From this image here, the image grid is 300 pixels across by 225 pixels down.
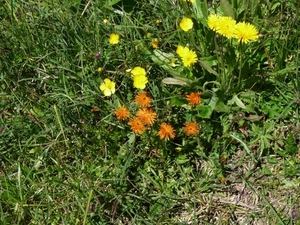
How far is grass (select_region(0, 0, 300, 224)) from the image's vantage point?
81.9 inches

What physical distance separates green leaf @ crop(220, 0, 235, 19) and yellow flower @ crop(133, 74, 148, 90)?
485 millimetres

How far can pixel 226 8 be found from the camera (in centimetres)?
221

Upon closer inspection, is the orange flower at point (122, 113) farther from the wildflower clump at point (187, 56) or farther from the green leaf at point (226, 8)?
the green leaf at point (226, 8)

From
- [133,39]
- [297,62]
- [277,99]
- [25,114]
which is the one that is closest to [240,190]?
[277,99]

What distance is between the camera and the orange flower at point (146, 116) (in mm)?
2025

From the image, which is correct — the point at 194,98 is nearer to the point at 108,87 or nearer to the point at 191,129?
the point at 191,129

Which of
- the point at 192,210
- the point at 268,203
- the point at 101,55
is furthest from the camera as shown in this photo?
the point at 101,55

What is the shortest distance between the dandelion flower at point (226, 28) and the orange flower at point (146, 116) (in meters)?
0.44

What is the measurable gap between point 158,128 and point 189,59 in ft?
1.09

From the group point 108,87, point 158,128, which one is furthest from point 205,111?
point 108,87

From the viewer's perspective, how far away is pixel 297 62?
210 centimetres

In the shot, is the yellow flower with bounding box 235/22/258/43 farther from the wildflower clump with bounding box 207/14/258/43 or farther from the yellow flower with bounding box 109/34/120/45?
the yellow flower with bounding box 109/34/120/45

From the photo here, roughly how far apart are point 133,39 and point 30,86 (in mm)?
610

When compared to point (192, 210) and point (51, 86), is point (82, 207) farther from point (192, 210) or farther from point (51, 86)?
point (51, 86)
